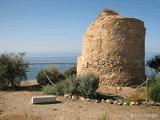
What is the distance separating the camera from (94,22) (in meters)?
9.88

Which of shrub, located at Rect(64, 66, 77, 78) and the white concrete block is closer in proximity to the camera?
the white concrete block

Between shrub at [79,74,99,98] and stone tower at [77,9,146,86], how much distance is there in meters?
2.37

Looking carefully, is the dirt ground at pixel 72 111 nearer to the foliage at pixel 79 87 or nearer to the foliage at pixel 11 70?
the foliage at pixel 79 87

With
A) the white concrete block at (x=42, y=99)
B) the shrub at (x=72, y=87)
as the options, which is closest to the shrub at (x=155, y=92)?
the shrub at (x=72, y=87)

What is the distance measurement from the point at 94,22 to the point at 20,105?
22.0 ft

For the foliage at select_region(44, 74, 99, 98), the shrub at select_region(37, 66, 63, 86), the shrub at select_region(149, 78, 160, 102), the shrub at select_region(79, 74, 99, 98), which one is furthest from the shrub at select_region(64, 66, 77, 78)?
the shrub at select_region(149, 78, 160, 102)

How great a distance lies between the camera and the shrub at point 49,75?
9607mm

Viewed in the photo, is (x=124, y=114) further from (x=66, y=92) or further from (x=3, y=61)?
(x=3, y=61)

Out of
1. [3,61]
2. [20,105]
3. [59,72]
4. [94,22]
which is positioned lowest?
[20,105]

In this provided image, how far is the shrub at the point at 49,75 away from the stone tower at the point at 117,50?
8.38 ft

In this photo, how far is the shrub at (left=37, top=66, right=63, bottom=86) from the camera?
9607 millimetres

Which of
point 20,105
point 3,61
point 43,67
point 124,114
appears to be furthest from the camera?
point 43,67

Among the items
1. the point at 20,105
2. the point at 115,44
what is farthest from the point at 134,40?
the point at 20,105

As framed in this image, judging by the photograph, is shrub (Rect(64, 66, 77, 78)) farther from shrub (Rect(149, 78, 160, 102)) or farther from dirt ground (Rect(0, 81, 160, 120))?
shrub (Rect(149, 78, 160, 102))
